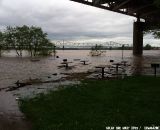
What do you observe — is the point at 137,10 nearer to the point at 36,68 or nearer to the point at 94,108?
the point at 36,68

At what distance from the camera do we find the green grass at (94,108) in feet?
30.6

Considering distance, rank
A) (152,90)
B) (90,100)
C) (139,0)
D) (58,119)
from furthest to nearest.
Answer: (139,0) < (152,90) < (90,100) < (58,119)

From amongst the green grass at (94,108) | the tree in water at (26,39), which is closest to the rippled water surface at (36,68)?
the green grass at (94,108)

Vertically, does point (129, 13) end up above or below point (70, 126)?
above

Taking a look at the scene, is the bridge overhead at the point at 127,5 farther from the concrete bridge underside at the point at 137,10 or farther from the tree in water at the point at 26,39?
the tree in water at the point at 26,39

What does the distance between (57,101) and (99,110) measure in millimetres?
2154

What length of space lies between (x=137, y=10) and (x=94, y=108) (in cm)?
4947

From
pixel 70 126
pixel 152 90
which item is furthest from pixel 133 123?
pixel 152 90

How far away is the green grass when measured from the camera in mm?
9341

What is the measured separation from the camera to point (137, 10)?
Answer: 193ft

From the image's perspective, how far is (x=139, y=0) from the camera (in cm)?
5572

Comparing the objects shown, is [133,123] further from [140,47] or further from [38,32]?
[140,47]

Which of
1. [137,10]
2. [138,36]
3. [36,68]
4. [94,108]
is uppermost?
[137,10]

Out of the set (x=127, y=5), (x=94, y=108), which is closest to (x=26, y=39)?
(x=127, y=5)
